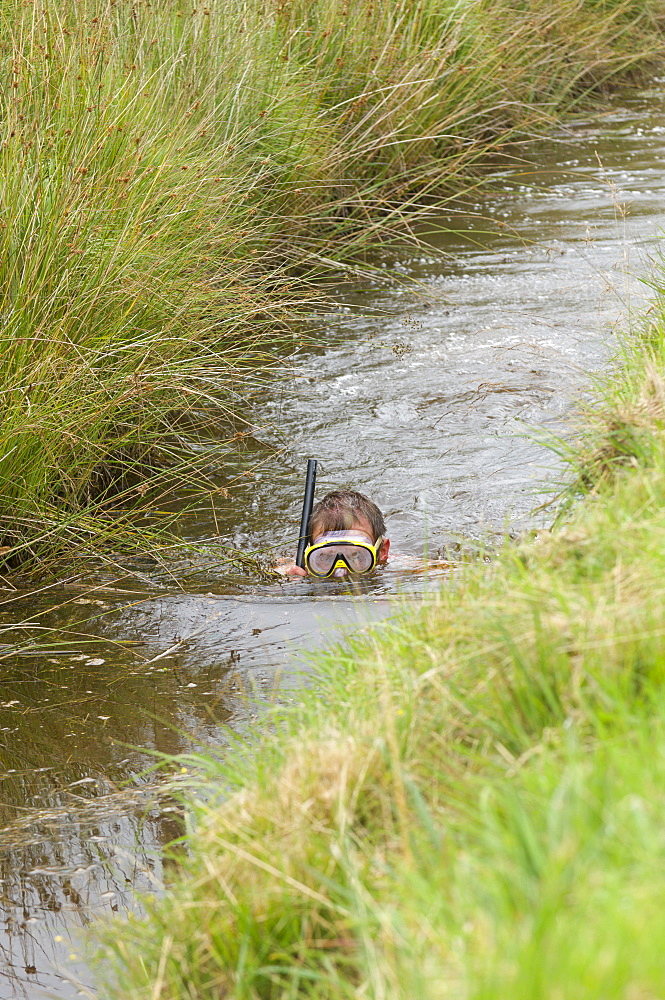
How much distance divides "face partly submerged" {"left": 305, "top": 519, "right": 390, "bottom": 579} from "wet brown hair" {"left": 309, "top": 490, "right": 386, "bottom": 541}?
0.15 feet

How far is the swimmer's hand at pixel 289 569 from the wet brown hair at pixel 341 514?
17 centimetres

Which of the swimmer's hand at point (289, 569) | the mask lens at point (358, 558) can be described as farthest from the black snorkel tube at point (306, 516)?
the mask lens at point (358, 558)

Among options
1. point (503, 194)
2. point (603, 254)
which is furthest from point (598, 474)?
point (503, 194)

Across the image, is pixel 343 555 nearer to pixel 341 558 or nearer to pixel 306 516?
pixel 341 558

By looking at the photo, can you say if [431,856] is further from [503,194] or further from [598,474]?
[503,194]

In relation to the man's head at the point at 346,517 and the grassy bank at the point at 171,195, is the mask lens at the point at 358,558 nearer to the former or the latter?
the man's head at the point at 346,517

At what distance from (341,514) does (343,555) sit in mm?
221

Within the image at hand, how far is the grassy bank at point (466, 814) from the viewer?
5.19ft

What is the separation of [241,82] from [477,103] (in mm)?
2532

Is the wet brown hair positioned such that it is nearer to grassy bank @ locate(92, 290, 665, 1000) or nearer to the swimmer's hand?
the swimmer's hand

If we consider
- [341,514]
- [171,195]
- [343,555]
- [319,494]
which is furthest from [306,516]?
[171,195]

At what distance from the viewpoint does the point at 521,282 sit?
796cm

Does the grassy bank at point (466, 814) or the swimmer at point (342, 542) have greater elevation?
the swimmer at point (342, 542)

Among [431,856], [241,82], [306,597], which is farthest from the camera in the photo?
[241,82]
